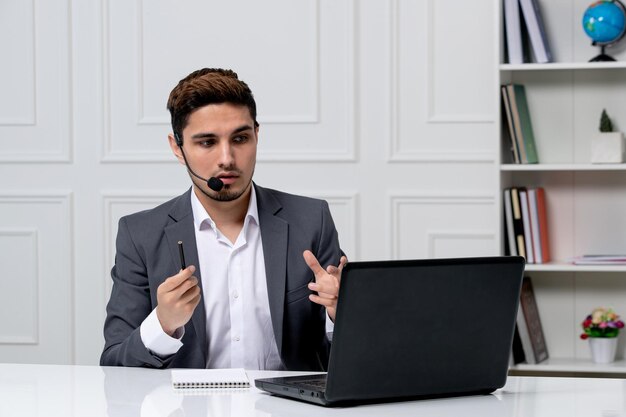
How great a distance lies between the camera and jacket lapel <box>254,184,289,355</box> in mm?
2131

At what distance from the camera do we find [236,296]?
217 centimetres

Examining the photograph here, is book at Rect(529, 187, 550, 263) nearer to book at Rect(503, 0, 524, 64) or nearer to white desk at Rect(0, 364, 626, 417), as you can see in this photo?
book at Rect(503, 0, 524, 64)

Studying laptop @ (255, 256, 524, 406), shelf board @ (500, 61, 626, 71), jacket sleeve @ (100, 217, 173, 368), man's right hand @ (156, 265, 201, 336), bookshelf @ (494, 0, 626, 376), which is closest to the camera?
laptop @ (255, 256, 524, 406)

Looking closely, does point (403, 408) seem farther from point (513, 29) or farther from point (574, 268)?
point (513, 29)

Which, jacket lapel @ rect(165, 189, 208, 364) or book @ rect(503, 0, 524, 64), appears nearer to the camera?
jacket lapel @ rect(165, 189, 208, 364)

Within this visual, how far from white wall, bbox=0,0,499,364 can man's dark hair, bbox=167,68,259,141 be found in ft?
4.62

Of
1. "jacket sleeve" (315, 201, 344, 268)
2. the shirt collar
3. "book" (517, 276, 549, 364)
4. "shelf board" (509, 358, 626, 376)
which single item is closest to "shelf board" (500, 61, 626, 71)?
"book" (517, 276, 549, 364)

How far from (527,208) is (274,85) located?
1104 mm

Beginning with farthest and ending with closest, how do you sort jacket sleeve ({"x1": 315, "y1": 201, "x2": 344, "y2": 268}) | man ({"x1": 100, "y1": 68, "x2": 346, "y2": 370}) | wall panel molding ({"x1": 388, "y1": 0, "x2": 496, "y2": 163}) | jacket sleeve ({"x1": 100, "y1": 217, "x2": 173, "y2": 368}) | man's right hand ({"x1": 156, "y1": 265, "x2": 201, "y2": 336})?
wall panel molding ({"x1": 388, "y1": 0, "x2": 496, "y2": 163}) → jacket sleeve ({"x1": 315, "y1": 201, "x2": 344, "y2": 268}) → man ({"x1": 100, "y1": 68, "x2": 346, "y2": 370}) → jacket sleeve ({"x1": 100, "y1": 217, "x2": 173, "y2": 368}) → man's right hand ({"x1": 156, "y1": 265, "x2": 201, "y2": 336})

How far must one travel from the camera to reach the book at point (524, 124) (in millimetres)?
3398

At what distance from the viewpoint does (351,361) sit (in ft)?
4.93

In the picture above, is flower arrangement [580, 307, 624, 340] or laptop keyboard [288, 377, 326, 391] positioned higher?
laptop keyboard [288, 377, 326, 391]

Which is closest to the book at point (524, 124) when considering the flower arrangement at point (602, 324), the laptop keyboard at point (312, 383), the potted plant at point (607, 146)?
the potted plant at point (607, 146)

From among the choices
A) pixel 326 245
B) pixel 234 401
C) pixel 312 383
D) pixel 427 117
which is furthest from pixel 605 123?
pixel 234 401
